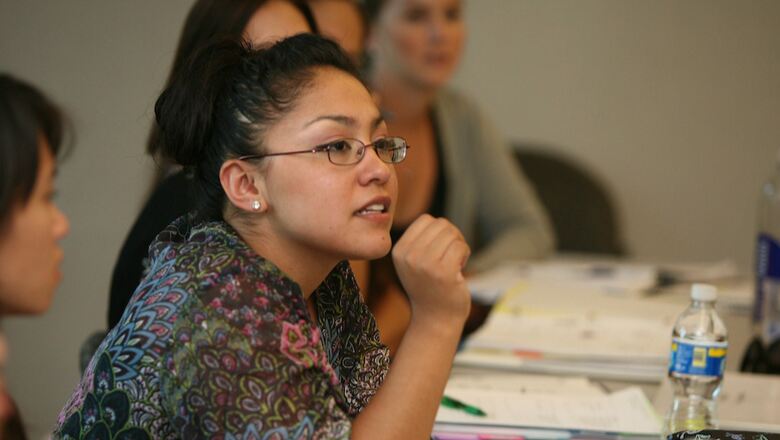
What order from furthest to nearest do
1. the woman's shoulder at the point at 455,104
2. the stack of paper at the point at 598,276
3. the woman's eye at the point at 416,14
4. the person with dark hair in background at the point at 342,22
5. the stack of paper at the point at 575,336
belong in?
the woman's shoulder at the point at 455,104 → the woman's eye at the point at 416,14 → the stack of paper at the point at 598,276 → the person with dark hair in background at the point at 342,22 → the stack of paper at the point at 575,336

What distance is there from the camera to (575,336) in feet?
6.61

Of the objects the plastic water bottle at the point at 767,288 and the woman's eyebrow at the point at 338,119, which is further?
the plastic water bottle at the point at 767,288

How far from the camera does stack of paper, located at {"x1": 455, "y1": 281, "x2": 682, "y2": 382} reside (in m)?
1.84

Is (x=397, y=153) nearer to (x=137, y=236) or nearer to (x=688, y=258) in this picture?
(x=137, y=236)

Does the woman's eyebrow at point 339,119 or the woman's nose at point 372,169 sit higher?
the woman's eyebrow at point 339,119

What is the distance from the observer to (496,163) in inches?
126

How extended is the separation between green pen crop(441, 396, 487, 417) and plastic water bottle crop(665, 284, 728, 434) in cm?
26

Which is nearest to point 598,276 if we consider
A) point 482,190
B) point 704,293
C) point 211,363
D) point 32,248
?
point 482,190

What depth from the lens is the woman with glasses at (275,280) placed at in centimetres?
96

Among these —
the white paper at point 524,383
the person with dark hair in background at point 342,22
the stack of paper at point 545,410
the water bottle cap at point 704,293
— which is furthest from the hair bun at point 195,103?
the person with dark hair in background at point 342,22

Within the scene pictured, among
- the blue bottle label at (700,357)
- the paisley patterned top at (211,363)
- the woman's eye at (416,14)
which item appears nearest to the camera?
the paisley patterned top at (211,363)

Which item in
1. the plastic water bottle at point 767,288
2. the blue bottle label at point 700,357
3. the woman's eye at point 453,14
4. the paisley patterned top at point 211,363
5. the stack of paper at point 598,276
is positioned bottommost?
the paisley patterned top at point 211,363

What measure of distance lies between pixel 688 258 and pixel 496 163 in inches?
48.9

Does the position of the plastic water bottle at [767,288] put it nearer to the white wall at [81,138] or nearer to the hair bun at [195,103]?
the hair bun at [195,103]
